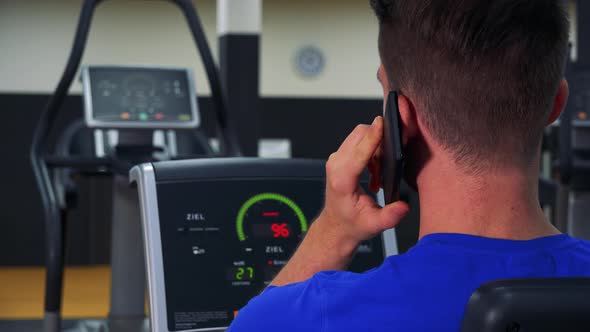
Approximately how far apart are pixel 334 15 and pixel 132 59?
2176 millimetres

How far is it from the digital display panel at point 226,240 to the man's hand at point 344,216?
1.14 feet

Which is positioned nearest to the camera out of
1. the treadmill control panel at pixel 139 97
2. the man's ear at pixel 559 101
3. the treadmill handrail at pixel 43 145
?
the man's ear at pixel 559 101

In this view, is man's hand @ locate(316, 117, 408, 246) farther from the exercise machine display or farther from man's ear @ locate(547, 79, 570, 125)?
the exercise machine display

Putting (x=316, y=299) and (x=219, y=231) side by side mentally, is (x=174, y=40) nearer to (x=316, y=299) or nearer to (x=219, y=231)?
(x=219, y=231)

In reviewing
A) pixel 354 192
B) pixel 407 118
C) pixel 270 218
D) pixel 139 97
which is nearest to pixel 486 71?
→ pixel 407 118

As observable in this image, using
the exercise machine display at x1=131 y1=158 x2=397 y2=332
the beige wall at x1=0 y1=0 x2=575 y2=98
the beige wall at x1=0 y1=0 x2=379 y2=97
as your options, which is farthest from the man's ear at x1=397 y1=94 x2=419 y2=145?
the beige wall at x1=0 y1=0 x2=575 y2=98

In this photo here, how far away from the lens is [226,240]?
1360mm

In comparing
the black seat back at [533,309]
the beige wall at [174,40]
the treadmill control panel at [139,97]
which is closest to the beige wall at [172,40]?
the beige wall at [174,40]

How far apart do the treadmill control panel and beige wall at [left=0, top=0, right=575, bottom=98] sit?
5.03 m

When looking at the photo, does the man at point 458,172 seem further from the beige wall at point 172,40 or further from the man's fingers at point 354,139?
the beige wall at point 172,40

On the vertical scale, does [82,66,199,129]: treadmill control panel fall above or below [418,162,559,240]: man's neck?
below

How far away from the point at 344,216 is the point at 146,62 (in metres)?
8.14

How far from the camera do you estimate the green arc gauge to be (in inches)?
54.4

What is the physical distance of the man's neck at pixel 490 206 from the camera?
880 millimetres
